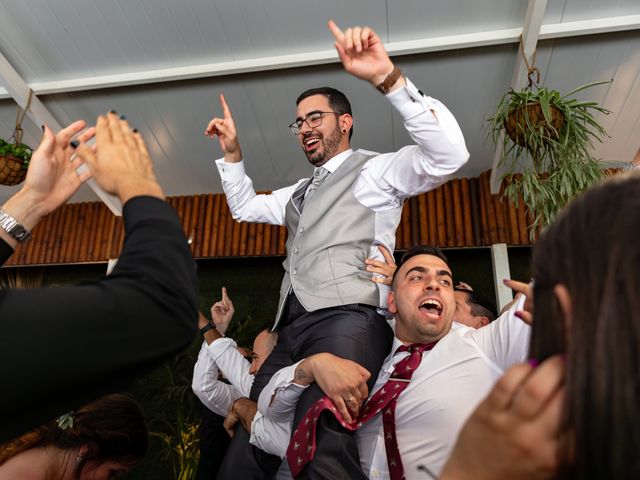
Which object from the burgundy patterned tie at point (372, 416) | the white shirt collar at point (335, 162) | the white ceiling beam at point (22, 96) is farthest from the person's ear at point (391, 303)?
the white ceiling beam at point (22, 96)

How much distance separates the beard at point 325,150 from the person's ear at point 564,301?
186 centimetres

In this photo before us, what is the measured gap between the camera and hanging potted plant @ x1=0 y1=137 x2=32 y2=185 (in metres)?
A: 4.57

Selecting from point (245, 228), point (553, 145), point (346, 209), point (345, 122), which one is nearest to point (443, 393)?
point (346, 209)

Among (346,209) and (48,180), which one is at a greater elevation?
(48,180)

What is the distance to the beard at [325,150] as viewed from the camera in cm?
243

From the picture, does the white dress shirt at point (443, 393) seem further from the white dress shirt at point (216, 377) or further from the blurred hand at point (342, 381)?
the white dress shirt at point (216, 377)

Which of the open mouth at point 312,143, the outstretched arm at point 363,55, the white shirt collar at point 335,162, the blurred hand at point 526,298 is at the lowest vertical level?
the blurred hand at point 526,298

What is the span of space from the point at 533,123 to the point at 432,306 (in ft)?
6.46

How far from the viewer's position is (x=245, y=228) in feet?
23.0

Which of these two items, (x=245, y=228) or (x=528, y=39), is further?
(x=245, y=228)

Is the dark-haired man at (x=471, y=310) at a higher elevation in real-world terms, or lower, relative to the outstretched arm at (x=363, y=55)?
lower

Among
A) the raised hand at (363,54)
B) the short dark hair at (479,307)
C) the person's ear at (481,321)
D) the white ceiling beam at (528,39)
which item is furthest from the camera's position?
the white ceiling beam at (528,39)

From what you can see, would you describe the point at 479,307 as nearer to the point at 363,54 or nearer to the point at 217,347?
the point at 217,347

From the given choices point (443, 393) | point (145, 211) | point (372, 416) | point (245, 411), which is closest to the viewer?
point (145, 211)
